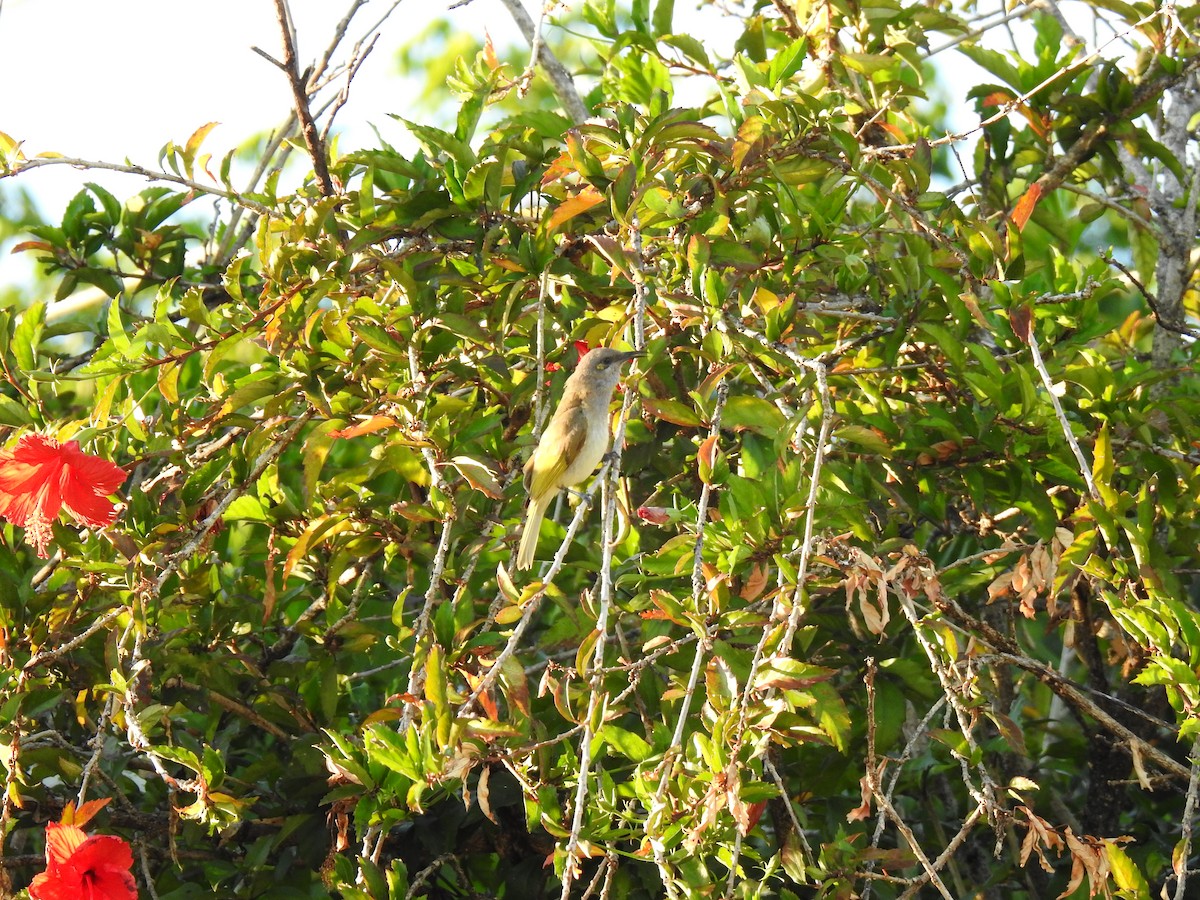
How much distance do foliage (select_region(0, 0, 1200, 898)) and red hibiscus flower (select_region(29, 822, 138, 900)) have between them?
179 mm

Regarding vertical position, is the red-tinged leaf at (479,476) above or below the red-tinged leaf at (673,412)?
below

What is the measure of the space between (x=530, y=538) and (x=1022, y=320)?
4.14 feet

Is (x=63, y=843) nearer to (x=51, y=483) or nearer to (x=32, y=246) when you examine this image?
(x=51, y=483)

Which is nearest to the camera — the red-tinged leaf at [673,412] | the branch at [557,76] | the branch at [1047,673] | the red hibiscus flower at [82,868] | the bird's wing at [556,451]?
the red hibiscus flower at [82,868]

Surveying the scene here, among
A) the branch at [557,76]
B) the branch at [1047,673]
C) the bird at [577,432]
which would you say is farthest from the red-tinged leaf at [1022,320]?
the branch at [557,76]

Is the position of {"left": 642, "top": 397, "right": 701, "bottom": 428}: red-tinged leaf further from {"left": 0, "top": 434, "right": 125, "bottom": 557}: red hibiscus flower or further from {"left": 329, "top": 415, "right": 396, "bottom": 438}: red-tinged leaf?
{"left": 0, "top": 434, "right": 125, "bottom": 557}: red hibiscus flower

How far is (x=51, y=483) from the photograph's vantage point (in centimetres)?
268

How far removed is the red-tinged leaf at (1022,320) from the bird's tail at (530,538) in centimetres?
122

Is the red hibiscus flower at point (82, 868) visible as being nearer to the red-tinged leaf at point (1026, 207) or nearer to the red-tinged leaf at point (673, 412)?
the red-tinged leaf at point (673, 412)

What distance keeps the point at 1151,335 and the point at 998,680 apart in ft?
4.69

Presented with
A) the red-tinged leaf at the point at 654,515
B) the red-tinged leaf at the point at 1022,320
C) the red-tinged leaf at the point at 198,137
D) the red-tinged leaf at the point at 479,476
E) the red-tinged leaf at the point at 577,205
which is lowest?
the red-tinged leaf at the point at 654,515

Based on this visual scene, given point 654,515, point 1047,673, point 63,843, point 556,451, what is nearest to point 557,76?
point 556,451

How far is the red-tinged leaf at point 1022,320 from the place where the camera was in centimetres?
267

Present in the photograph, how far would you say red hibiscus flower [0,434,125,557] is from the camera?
105 inches
